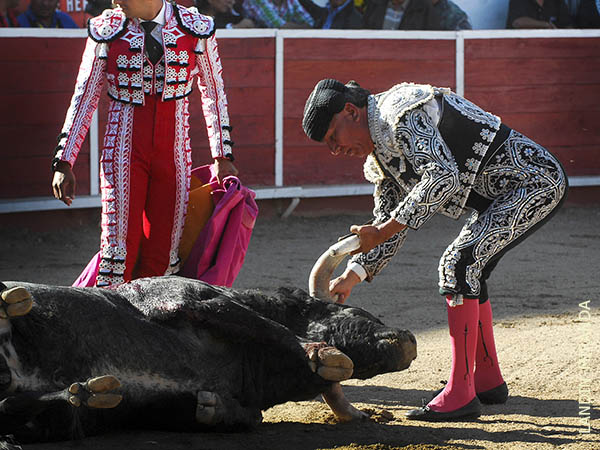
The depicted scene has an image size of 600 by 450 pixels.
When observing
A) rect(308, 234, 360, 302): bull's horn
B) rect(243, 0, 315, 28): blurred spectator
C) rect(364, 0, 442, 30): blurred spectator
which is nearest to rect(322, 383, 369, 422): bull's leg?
rect(308, 234, 360, 302): bull's horn

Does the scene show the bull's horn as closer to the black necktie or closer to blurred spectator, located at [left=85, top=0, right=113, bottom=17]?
the black necktie

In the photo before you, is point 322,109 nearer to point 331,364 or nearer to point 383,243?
point 383,243

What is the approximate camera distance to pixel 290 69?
8352 millimetres

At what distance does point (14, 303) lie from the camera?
103 inches

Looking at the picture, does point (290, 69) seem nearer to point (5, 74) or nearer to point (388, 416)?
point (5, 74)

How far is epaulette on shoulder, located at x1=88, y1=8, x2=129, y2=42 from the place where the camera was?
3.97 metres

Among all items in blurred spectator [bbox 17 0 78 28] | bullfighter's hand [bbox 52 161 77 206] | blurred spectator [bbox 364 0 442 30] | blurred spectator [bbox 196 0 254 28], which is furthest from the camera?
blurred spectator [bbox 364 0 442 30]

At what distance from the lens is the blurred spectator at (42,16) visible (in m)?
7.63

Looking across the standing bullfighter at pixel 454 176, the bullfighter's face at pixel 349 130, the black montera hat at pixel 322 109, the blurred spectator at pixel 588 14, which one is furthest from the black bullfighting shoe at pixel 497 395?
the blurred spectator at pixel 588 14

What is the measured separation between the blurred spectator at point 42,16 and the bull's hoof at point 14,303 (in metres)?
5.37

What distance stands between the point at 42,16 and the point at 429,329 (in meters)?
4.29

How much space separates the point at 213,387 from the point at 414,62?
20.3ft

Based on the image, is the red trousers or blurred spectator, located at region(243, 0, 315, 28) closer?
the red trousers

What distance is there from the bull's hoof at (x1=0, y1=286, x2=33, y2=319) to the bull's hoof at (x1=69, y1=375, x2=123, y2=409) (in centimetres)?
24
